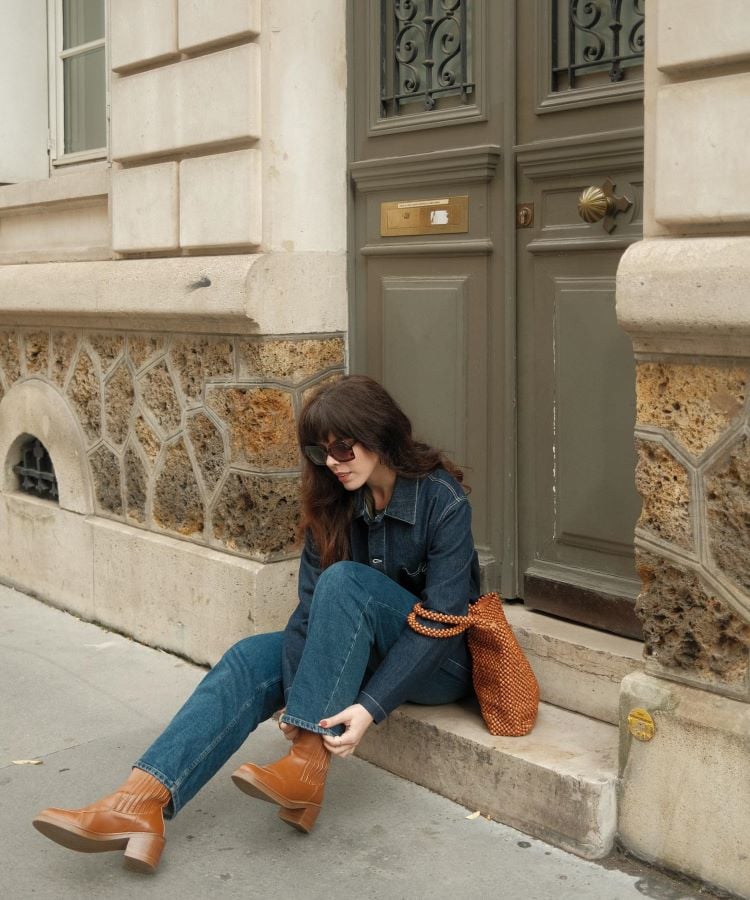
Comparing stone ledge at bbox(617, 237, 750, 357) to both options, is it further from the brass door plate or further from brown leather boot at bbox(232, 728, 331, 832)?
brown leather boot at bbox(232, 728, 331, 832)

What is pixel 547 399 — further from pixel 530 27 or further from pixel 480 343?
pixel 530 27

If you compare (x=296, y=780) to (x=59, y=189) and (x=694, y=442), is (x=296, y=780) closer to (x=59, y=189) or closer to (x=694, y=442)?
(x=694, y=442)

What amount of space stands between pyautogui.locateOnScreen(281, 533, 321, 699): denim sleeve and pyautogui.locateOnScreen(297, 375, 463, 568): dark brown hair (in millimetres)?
49

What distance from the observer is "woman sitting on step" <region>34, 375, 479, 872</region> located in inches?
127

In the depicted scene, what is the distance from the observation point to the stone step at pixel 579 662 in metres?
3.68

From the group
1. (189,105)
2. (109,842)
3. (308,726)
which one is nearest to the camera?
(109,842)

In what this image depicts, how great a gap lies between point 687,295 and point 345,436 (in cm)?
103

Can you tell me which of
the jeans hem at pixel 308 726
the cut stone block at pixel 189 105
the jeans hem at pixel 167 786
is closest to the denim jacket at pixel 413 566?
the jeans hem at pixel 308 726

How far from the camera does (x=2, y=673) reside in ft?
16.2

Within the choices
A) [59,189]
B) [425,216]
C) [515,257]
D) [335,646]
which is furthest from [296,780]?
[59,189]

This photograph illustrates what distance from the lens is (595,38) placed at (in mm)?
3773

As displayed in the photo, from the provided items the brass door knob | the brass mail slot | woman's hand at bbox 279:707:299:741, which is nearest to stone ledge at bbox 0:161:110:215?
the brass mail slot

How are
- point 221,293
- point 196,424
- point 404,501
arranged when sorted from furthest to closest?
1. point 196,424
2. point 221,293
3. point 404,501

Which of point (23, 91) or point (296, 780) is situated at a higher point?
point (23, 91)
